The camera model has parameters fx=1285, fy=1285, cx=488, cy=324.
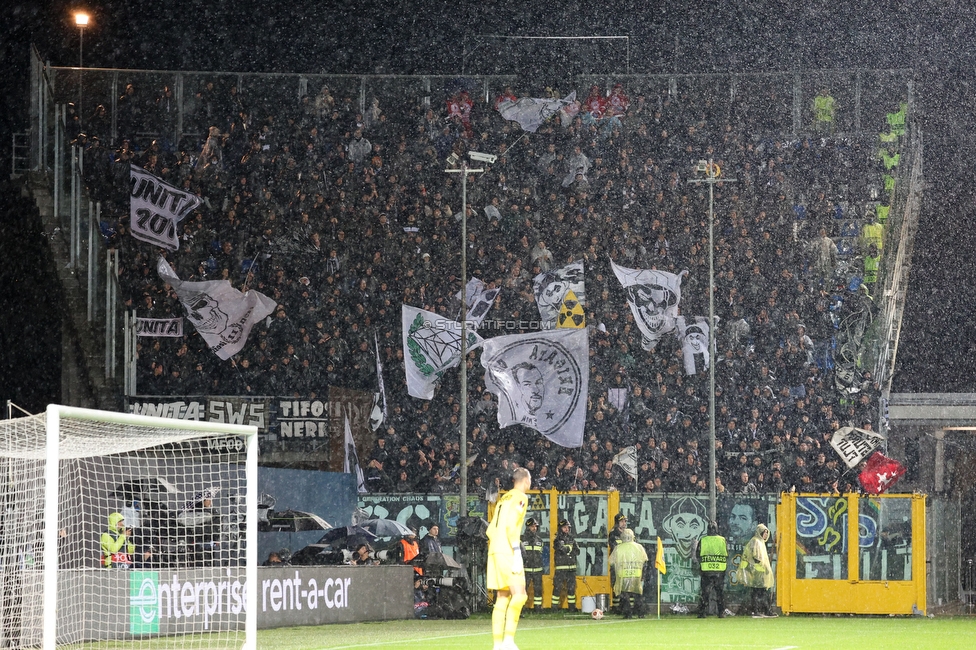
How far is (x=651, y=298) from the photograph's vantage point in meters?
31.5

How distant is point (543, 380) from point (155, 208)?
10499 millimetres

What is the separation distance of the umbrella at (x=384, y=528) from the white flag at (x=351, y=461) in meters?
2.26

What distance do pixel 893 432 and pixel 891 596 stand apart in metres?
8.30

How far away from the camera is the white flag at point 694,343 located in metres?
30.8

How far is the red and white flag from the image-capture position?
1056 inches

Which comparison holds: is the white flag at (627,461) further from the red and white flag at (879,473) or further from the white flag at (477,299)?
the white flag at (477,299)

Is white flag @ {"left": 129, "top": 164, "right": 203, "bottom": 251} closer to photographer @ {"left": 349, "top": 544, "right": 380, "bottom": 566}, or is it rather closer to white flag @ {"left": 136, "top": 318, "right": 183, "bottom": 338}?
white flag @ {"left": 136, "top": 318, "right": 183, "bottom": 338}

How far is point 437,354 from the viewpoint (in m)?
31.0

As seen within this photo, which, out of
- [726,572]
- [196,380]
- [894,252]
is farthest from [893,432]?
[196,380]

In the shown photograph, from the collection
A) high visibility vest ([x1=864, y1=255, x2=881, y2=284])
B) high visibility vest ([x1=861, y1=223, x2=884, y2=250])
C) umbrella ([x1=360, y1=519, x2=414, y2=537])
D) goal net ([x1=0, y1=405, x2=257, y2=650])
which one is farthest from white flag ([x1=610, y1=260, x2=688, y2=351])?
goal net ([x1=0, y1=405, x2=257, y2=650])

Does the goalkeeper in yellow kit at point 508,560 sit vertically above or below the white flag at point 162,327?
below

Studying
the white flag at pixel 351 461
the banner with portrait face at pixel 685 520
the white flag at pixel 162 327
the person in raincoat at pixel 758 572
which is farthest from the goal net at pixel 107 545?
the person in raincoat at pixel 758 572

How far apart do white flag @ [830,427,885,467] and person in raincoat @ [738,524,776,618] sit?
373 cm

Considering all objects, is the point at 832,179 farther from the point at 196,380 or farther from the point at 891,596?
the point at 196,380
